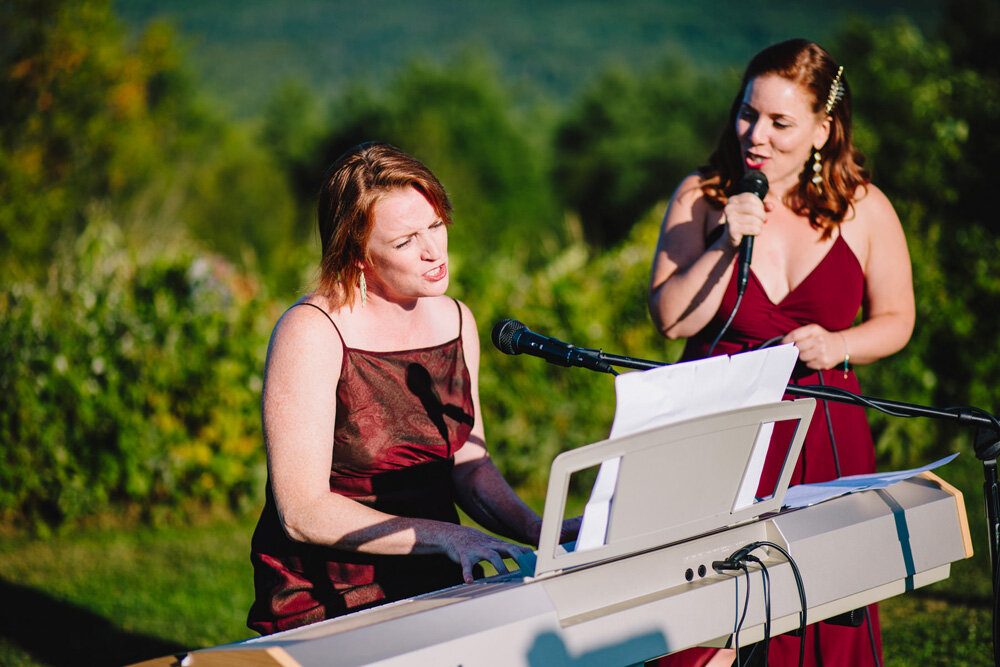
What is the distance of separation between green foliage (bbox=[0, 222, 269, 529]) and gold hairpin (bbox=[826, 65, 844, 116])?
4.19 meters

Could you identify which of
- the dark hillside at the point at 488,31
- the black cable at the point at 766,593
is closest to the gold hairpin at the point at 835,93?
the black cable at the point at 766,593

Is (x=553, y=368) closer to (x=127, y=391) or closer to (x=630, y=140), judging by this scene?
(x=127, y=391)

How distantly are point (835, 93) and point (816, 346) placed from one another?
33.6 inches

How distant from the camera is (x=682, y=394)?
5.42 feet

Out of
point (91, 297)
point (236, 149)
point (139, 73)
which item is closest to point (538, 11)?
point (236, 149)

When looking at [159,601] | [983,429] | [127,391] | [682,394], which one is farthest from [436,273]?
[127,391]

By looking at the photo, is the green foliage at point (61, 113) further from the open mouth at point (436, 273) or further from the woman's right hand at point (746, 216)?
the woman's right hand at point (746, 216)

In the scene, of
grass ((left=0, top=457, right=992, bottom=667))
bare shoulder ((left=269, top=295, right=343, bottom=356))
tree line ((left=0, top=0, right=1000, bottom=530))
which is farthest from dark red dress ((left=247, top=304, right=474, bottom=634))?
grass ((left=0, top=457, right=992, bottom=667))

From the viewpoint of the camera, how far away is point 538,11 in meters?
148

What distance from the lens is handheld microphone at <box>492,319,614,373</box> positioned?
2061 millimetres

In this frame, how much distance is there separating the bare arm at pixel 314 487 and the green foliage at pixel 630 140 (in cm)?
3935

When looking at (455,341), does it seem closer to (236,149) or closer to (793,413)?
(793,413)

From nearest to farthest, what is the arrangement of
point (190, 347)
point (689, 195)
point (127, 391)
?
point (689, 195)
point (127, 391)
point (190, 347)

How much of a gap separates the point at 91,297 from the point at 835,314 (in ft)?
15.7
